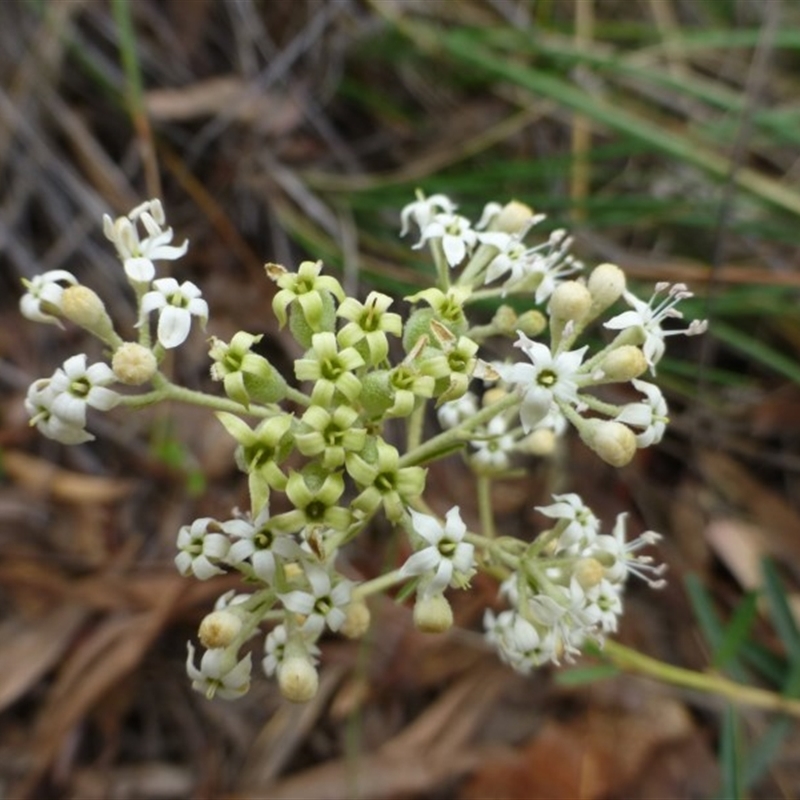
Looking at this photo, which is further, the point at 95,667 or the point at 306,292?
the point at 95,667

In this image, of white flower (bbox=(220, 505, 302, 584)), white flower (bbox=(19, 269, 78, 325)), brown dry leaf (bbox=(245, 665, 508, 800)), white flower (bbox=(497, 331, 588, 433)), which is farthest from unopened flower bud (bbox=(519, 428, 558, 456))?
brown dry leaf (bbox=(245, 665, 508, 800))

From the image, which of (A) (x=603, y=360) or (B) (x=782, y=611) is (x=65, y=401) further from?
(B) (x=782, y=611)

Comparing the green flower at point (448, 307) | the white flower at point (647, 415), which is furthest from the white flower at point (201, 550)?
the white flower at point (647, 415)

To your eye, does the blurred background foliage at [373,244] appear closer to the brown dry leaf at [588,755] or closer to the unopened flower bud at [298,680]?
the brown dry leaf at [588,755]

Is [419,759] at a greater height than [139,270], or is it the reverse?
[139,270]

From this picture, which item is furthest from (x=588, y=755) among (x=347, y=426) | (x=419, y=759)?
(x=347, y=426)

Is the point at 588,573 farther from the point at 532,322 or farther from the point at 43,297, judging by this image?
the point at 43,297

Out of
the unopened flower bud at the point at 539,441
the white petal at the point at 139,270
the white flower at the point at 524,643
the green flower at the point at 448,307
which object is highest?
the white petal at the point at 139,270
